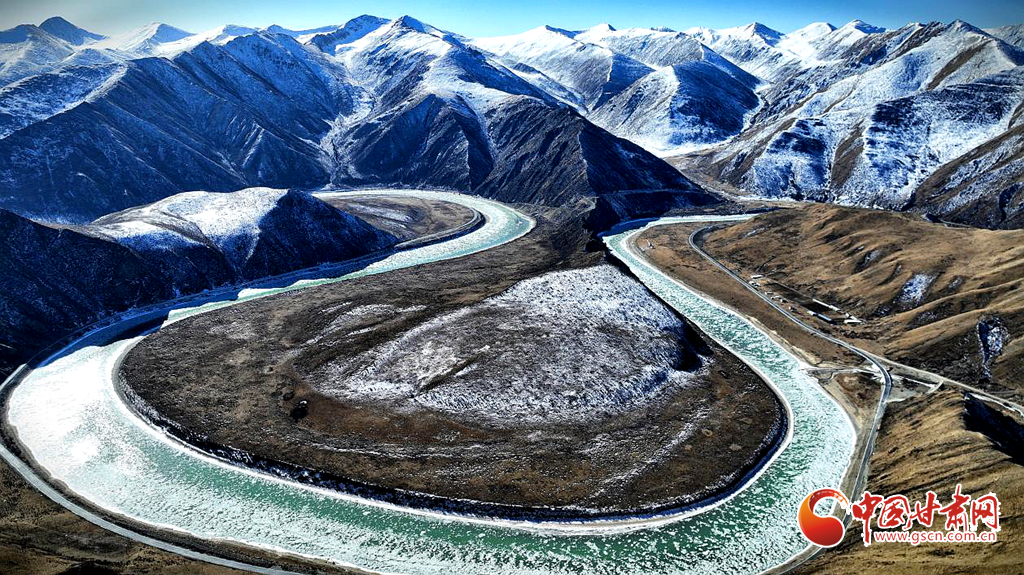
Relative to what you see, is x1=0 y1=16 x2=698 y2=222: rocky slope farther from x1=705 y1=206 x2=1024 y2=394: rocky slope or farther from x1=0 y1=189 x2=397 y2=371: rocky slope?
x1=705 y1=206 x2=1024 y2=394: rocky slope

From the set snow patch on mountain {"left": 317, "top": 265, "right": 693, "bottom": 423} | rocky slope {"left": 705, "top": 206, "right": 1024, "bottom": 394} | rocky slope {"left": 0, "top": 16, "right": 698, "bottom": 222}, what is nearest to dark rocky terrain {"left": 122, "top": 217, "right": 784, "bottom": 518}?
snow patch on mountain {"left": 317, "top": 265, "right": 693, "bottom": 423}

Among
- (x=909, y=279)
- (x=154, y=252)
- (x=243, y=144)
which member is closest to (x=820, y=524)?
(x=909, y=279)

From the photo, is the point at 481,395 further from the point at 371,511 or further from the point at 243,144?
the point at 243,144

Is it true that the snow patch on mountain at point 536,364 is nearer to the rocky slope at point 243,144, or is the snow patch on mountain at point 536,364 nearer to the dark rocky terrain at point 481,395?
the dark rocky terrain at point 481,395

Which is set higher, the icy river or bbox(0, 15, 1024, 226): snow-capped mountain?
bbox(0, 15, 1024, 226): snow-capped mountain

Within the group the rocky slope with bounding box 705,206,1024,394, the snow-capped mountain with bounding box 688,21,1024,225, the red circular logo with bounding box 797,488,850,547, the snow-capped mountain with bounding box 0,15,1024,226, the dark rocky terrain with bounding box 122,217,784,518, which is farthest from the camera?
the snow-capped mountain with bounding box 688,21,1024,225

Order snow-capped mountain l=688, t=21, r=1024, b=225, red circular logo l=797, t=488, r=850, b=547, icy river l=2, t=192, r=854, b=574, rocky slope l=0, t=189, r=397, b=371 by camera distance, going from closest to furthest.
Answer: icy river l=2, t=192, r=854, b=574
red circular logo l=797, t=488, r=850, b=547
rocky slope l=0, t=189, r=397, b=371
snow-capped mountain l=688, t=21, r=1024, b=225

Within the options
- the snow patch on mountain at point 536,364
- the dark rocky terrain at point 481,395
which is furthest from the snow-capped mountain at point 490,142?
the dark rocky terrain at point 481,395
